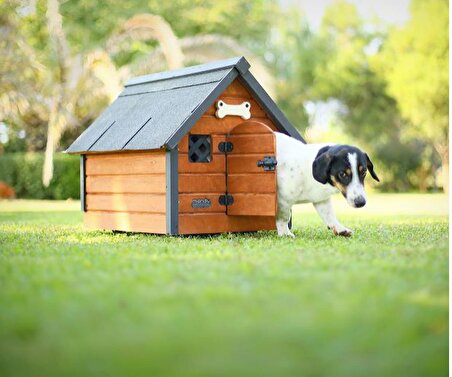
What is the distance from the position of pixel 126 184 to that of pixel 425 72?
16.0 meters

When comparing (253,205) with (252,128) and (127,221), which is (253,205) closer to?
(252,128)

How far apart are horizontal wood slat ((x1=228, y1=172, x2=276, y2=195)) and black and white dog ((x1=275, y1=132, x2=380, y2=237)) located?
0.09 metres

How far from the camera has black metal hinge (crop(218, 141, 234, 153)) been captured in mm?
7715

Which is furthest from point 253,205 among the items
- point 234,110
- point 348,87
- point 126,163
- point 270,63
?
point 270,63

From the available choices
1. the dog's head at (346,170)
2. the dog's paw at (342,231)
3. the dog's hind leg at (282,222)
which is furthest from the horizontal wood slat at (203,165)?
the dog's paw at (342,231)

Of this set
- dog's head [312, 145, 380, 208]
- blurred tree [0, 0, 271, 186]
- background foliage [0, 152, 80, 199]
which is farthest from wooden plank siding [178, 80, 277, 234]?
background foliage [0, 152, 80, 199]

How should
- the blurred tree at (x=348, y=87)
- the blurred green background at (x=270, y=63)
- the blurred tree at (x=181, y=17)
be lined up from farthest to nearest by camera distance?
the blurred tree at (x=348, y=87)
the blurred tree at (x=181, y=17)
the blurred green background at (x=270, y=63)

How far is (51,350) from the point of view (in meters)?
2.95

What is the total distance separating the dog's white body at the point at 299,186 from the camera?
23.5 feet

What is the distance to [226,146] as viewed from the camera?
25.4 feet

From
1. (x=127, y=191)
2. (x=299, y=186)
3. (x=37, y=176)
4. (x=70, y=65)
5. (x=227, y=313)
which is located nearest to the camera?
(x=227, y=313)

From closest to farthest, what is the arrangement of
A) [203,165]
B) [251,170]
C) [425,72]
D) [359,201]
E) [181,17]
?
[359,201], [251,170], [203,165], [425,72], [181,17]

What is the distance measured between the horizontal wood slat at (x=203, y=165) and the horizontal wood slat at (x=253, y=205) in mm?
349

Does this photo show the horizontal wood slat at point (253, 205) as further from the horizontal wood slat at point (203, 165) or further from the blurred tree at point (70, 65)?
the blurred tree at point (70, 65)
